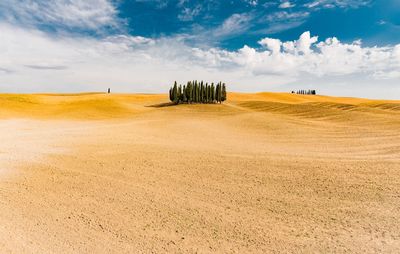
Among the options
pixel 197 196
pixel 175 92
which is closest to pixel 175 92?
pixel 175 92

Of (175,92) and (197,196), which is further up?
(175,92)

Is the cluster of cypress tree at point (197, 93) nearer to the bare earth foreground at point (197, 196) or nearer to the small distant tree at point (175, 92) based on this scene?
the small distant tree at point (175, 92)

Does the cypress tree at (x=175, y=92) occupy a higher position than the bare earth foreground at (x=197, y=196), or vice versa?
the cypress tree at (x=175, y=92)

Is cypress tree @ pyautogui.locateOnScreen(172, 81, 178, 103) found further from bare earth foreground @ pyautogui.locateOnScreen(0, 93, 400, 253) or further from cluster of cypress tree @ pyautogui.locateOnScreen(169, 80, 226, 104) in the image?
bare earth foreground @ pyautogui.locateOnScreen(0, 93, 400, 253)

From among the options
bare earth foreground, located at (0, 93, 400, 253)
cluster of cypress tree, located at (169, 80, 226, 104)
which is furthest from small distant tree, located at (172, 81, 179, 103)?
bare earth foreground, located at (0, 93, 400, 253)

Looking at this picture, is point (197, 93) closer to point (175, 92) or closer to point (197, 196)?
point (175, 92)

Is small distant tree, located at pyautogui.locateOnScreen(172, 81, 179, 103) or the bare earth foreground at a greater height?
small distant tree, located at pyautogui.locateOnScreen(172, 81, 179, 103)

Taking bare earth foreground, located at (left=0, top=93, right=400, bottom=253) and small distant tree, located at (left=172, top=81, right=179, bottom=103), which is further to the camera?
small distant tree, located at (left=172, top=81, right=179, bottom=103)

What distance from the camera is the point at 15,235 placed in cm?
985

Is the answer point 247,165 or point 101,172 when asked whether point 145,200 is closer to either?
point 101,172

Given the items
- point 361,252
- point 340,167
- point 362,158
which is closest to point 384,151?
point 362,158

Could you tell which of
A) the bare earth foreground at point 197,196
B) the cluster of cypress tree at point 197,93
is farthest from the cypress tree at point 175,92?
the bare earth foreground at point 197,196

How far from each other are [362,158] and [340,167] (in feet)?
10.1

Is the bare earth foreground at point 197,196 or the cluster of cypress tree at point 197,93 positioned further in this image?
the cluster of cypress tree at point 197,93
